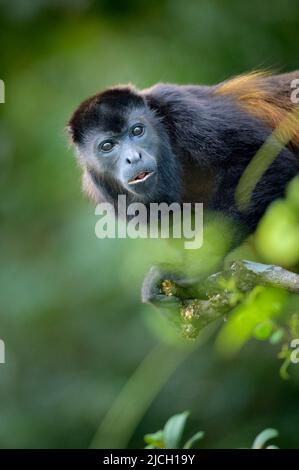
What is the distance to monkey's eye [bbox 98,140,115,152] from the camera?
5.04 meters

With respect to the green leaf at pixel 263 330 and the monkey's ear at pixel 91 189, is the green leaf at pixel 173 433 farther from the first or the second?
the monkey's ear at pixel 91 189

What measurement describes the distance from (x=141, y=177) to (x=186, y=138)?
1.14ft

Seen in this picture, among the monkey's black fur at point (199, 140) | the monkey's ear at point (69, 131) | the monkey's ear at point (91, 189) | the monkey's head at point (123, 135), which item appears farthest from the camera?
the monkey's ear at point (91, 189)

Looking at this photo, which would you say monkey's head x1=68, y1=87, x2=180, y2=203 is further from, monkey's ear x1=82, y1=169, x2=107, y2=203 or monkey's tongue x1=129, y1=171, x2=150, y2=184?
monkey's ear x1=82, y1=169, x2=107, y2=203

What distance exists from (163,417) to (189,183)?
3.42 m

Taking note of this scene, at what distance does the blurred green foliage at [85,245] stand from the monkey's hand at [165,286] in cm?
273

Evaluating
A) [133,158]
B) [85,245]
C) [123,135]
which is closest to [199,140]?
[133,158]

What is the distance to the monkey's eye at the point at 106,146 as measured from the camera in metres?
5.04

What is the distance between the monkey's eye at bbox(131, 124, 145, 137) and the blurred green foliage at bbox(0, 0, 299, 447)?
91.4 inches

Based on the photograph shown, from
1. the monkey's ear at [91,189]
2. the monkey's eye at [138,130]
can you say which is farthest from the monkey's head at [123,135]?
the monkey's ear at [91,189]

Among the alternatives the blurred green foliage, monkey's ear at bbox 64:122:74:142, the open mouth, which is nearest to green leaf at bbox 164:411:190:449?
the open mouth

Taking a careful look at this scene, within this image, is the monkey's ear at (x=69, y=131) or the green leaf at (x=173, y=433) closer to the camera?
the green leaf at (x=173, y=433)

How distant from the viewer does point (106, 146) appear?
505 centimetres

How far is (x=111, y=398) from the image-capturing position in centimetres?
802
